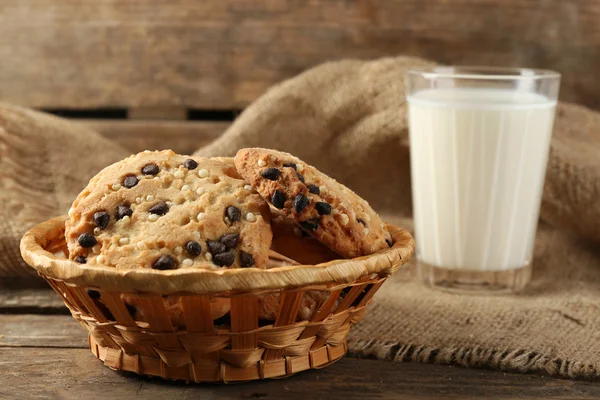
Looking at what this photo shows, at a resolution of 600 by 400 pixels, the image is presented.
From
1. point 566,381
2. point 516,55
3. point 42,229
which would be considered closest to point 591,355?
point 566,381

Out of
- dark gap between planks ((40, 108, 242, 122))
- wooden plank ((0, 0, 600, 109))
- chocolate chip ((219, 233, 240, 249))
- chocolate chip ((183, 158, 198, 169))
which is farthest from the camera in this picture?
dark gap between planks ((40, 108, 242, 122))

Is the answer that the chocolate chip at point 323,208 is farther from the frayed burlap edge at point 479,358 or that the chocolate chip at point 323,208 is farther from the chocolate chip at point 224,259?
the frayed burlap edge at point 479,358

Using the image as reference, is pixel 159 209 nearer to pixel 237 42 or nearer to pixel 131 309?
pixel 131 309

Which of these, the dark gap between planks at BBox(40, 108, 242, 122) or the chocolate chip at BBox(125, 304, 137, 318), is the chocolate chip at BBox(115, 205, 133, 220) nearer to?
the chocolate chip at BBox(125, 304, 137, 318)

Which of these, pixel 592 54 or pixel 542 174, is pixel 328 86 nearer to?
pixel 542 174

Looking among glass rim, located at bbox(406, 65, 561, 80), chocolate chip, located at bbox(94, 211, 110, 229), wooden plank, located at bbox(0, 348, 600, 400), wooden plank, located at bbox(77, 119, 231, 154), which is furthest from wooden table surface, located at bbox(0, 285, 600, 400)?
wooden plank, located at bbox(77, 119, 231, 154)

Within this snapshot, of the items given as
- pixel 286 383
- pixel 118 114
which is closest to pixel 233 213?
pixel 286 383

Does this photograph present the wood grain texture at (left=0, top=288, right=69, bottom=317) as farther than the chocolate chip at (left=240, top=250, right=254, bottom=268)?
Yes
